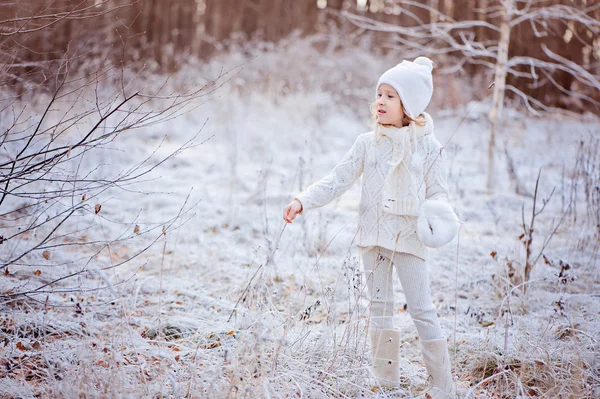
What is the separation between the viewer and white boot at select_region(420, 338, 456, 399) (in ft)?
8.55

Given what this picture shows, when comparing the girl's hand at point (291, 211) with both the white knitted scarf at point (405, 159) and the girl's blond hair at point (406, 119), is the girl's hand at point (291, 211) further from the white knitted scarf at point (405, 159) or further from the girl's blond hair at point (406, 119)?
the girl's blond hair at point (406, 119)

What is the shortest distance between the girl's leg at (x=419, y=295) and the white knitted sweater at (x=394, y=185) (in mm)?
54

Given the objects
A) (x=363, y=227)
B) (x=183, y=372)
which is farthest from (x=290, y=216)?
(x=183, y=372)

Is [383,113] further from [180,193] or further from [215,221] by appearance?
[180,193]

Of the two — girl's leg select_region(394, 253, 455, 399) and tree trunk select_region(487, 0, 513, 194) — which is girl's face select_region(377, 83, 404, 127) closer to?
girl's leg select_region(394, 253, 455, 399)

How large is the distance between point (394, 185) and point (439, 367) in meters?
0.87

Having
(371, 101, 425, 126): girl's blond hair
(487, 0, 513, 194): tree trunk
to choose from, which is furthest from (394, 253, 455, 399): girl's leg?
(487, 0, 513, 194): tree trunk

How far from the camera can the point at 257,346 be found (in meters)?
2.34

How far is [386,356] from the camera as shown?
2750mm

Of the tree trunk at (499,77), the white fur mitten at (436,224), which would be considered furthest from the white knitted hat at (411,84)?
the tree trunk at (499,77)

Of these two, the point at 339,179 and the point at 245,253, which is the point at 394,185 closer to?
the point at 339,179

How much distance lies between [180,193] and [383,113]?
3.98 meters

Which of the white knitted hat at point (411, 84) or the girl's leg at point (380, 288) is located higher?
the white knitted hat at point (411, 84)

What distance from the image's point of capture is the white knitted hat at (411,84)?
266cm
